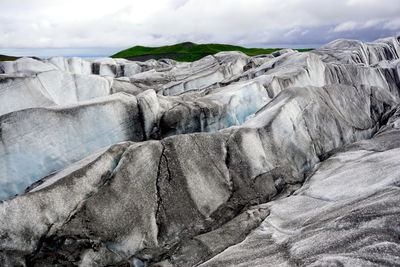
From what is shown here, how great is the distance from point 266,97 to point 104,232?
47.7 ft

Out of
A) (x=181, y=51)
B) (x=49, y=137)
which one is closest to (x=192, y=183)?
(x=49, y=137)

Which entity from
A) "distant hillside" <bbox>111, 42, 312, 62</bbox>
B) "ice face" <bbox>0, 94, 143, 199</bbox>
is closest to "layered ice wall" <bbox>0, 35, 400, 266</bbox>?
"ice face" <bbox>0, 94, 143, 199</bbox>

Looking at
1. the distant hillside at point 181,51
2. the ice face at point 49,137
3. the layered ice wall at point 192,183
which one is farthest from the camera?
the distant hillside at point 181,51

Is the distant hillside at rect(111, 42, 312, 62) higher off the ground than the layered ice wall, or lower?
higher

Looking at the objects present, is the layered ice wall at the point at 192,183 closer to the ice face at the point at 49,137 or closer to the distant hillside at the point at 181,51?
the ice face at the point at 49,137

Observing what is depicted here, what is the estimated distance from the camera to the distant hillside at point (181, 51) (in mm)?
81850

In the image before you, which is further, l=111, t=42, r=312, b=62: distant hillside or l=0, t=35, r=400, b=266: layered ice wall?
l=111, t=42, r=312, b=62: distant hillside

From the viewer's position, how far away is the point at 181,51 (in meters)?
88.6

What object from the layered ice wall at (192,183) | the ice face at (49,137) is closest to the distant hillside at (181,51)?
the layered ice wall at (192,183)

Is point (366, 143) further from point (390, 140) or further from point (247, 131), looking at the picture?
point (247, 131)

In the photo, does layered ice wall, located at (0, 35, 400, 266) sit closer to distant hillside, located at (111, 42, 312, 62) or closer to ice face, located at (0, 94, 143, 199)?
ice face, located at (0, 94, 143, 199)

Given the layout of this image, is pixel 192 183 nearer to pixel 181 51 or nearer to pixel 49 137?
pixel 49 137

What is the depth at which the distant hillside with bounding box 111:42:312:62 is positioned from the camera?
269 ft

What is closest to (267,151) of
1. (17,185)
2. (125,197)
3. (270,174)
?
(270,174)
